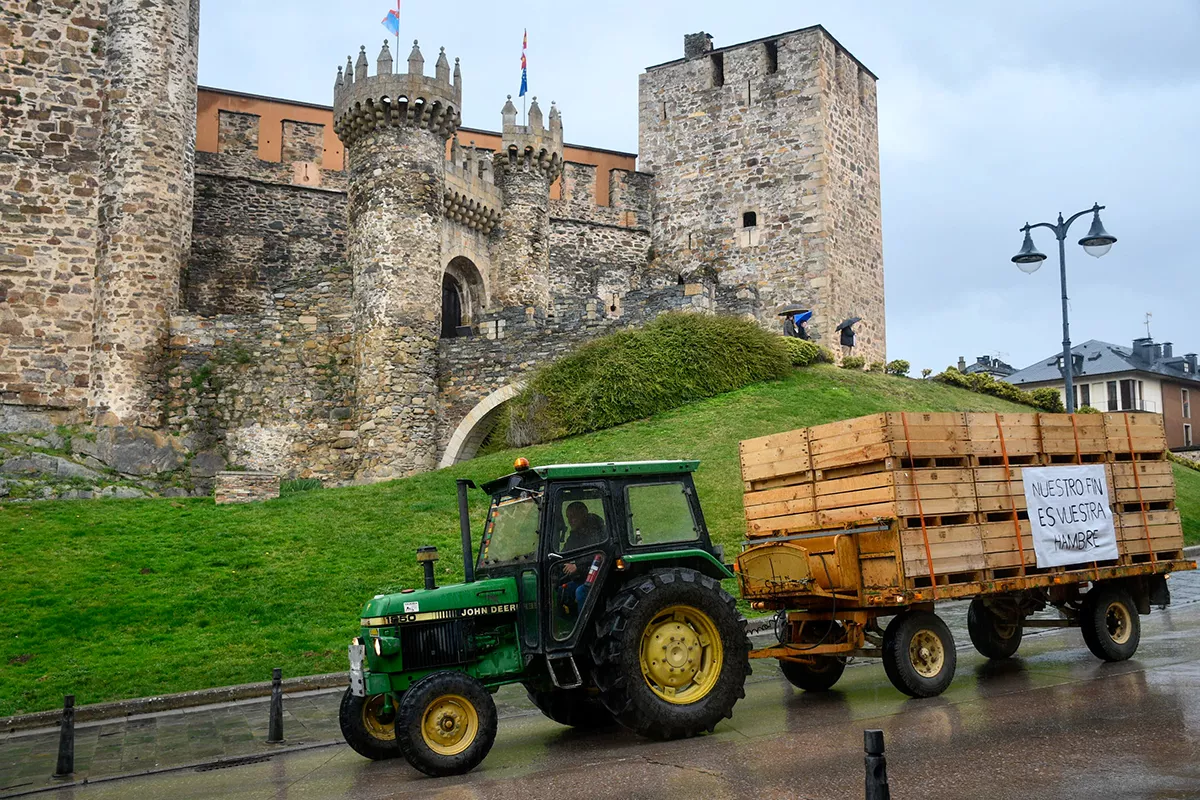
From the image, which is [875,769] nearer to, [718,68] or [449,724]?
[449,724]

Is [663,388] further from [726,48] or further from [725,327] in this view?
[726,48]

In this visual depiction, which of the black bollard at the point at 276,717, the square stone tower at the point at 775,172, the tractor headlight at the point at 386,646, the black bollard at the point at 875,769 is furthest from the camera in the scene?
the square stone tower at the point at 775,172

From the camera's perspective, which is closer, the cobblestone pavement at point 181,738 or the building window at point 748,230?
the cobblestone pavement at point 181,738

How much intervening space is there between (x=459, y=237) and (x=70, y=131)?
376 inches

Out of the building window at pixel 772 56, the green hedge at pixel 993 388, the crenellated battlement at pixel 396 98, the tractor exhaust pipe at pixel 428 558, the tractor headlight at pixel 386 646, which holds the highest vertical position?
the building window at pixel 772 56

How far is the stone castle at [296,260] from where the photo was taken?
24.1m

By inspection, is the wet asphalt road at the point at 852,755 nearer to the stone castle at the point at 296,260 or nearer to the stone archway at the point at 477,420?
the stone archway at the point at 477,420

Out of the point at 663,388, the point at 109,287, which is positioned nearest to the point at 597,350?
the point at 663,388

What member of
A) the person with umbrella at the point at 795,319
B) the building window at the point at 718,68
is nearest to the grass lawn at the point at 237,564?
the person with umbrella at the point at 795,319

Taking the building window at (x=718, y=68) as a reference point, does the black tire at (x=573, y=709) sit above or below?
below

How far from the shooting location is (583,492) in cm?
839

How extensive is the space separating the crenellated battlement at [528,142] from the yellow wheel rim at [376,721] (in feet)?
82.5

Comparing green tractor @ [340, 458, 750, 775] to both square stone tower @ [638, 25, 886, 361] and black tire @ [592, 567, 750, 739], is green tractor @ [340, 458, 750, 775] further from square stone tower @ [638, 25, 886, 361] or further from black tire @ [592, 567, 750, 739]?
square stone tower @ [638, 25, 886, 361]

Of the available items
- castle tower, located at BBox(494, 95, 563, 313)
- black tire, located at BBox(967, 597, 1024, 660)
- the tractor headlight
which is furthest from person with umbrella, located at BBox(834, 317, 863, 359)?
the tractor headlight
